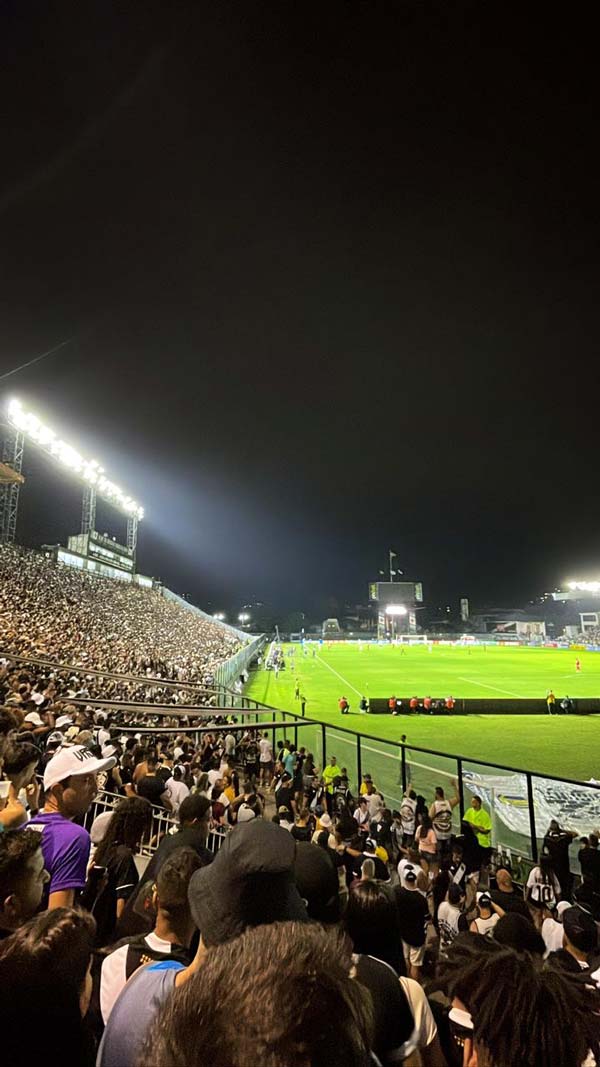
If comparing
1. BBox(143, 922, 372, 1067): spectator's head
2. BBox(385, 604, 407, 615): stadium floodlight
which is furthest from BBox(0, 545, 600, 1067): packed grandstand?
BBox(385, 604, 407, 615): stadium floodlight

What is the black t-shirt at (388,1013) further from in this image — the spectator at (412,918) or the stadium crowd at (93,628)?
the stadium crowd at (93,628)

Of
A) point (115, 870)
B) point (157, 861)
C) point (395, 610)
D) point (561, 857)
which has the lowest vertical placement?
point (561, 857)

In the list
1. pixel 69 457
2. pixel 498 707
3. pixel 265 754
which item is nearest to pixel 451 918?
pixel 265 754

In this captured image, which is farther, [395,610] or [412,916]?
[395,610]

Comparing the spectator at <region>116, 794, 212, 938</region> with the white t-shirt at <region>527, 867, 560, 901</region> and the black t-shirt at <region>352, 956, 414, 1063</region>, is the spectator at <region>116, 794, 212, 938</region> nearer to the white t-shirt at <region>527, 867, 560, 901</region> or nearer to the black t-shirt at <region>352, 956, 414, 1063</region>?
the black t-shirt at <region>352, 956, 414, 1063</region>

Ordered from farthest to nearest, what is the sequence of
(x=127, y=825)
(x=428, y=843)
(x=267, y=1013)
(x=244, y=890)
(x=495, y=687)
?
(x=495, y=687) → (x=428, y=843) → (x=127, y=825) → (x=244, y=890) → (x=267, y=1013)

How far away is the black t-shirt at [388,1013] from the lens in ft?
5.94

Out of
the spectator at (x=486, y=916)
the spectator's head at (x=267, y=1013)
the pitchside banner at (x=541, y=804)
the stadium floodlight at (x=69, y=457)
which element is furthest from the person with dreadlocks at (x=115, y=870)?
the stadium floodlight at (x=69, y=457)

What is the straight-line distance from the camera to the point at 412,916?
3408 mm

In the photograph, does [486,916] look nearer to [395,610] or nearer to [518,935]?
[518,935]

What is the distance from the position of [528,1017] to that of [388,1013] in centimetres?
69

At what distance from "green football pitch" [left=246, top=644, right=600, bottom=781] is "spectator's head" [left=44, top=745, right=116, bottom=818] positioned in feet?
49.8

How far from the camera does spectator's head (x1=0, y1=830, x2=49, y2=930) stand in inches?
92.7

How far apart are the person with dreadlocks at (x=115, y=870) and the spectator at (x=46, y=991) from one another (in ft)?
5.57
